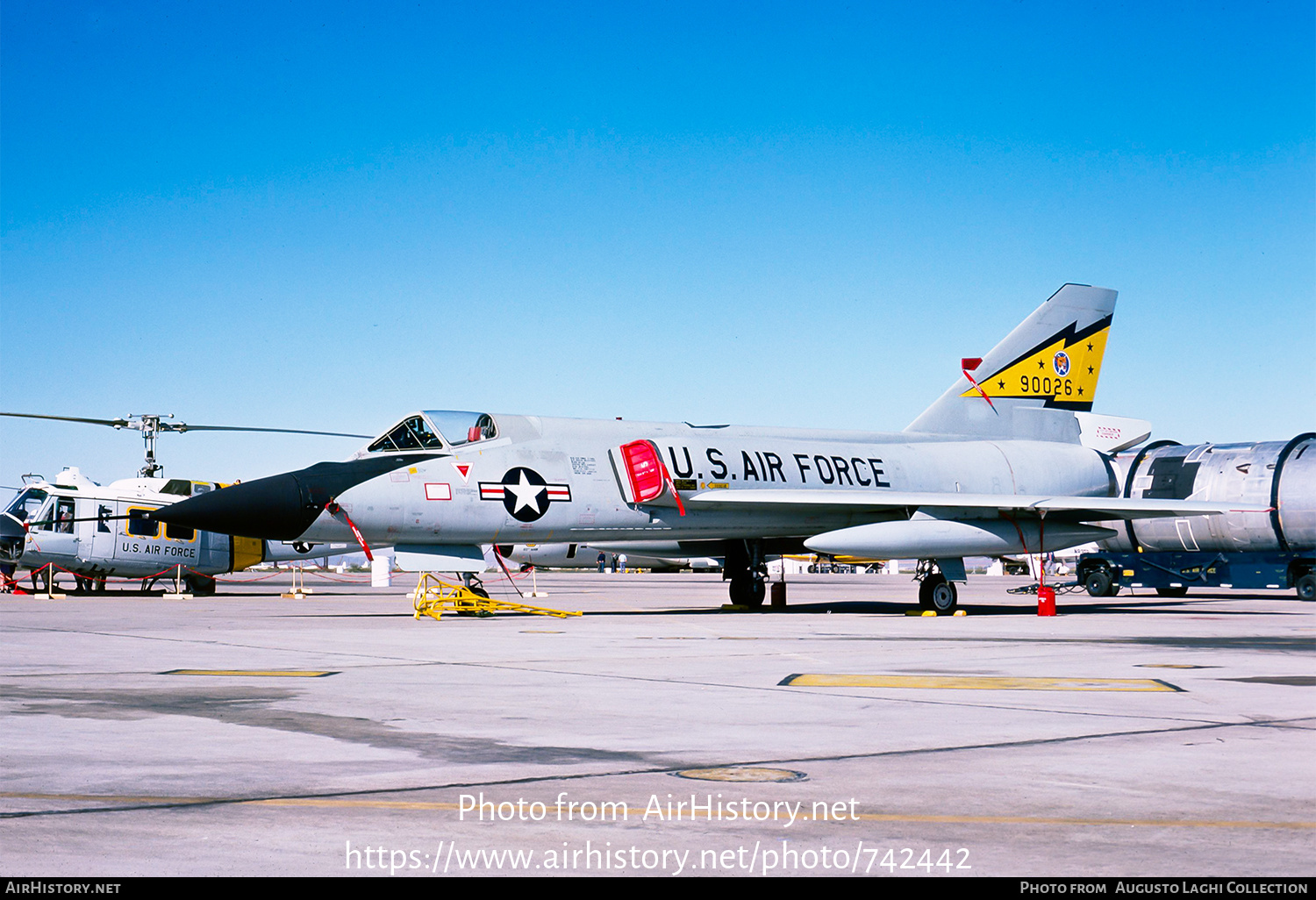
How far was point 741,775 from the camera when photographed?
5.48 metres

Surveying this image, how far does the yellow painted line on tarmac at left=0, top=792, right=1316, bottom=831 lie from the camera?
4.46 meters

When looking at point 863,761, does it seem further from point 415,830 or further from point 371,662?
point 371,662

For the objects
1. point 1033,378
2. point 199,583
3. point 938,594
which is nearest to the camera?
point 938,594

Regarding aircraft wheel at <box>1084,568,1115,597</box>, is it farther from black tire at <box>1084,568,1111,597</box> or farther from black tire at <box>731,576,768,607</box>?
black tire at <box>731,576,768,607</box>

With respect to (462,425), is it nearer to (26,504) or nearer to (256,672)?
(256,672)

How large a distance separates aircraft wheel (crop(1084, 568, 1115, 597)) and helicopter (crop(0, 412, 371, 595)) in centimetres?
2130

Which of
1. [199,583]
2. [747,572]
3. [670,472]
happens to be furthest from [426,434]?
[199,583]

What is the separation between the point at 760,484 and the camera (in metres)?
22.6

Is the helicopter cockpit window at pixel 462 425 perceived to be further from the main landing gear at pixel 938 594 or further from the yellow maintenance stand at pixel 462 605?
the main landing gear at pixel 938 594

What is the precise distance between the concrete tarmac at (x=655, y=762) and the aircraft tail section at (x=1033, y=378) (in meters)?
13.9

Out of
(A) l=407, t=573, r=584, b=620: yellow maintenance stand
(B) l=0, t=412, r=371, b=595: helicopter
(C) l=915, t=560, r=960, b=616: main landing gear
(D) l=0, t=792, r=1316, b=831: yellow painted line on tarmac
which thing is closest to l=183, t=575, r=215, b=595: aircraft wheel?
(B) l=0, t=412, r=371, b=595: helicopter

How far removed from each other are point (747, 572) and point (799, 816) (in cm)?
2039

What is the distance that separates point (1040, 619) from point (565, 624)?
795 cm

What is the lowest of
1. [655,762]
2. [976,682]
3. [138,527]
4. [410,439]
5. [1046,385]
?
[976,682]
